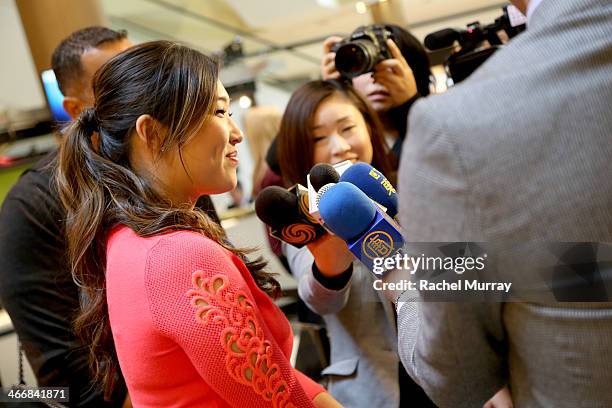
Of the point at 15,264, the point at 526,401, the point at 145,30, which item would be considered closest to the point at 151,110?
the point at 15,264

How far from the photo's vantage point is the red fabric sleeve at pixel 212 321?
3.10 feet

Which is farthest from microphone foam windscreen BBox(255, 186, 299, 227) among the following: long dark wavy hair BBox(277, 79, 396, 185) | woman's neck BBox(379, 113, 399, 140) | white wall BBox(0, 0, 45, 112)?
white wall BBox(0, 0, 45, 112)

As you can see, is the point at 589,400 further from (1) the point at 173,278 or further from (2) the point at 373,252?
(1) the point at 173,278

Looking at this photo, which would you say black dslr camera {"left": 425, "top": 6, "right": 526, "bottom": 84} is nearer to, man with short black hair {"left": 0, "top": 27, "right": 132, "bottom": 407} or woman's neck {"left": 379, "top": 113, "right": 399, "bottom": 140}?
woman's neck {"left": 379, "top": 113, "right": 399, "bottom": 140}

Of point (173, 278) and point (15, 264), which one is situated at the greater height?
point (173, 278)

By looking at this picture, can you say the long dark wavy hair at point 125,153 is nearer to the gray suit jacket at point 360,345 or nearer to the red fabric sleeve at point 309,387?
the red fabric sleeve at point 309,387

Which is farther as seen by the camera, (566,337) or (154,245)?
(154,245)

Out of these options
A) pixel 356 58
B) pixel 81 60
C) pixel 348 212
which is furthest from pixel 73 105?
pixel 348 212

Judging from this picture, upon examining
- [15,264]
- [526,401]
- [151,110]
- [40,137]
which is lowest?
[40,137]

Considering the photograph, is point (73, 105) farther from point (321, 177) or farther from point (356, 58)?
point (321, 177)

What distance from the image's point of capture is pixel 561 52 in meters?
0.67

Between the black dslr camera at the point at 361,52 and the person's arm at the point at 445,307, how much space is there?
907 mm

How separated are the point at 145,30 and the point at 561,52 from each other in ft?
19.7

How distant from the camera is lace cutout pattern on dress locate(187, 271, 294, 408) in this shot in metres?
0.95
